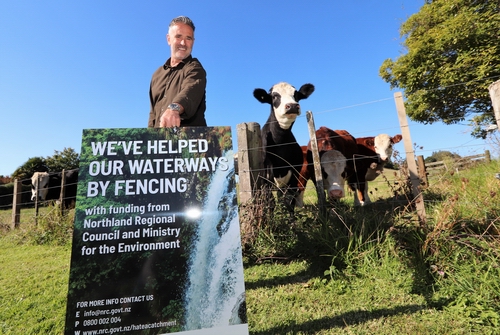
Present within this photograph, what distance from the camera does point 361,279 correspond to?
2.76m

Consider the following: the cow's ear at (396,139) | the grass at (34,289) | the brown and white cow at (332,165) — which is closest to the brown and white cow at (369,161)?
the cow's ear at (396,139)

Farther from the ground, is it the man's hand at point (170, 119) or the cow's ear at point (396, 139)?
the cow's ear at point (396, 139)

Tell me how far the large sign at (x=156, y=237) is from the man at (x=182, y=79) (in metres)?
0.64

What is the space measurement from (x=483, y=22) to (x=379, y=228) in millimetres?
11794

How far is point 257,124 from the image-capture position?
429 centimetres

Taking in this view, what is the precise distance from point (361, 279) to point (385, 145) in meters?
4.26

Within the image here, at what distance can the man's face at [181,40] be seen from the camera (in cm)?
253

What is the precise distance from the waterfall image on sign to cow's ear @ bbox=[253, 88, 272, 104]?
3493 mm

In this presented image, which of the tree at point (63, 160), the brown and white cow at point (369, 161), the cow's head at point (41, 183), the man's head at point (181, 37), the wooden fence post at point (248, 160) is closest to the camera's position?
the man's head at point (181, 37)

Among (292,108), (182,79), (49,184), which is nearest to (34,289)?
(182,79)

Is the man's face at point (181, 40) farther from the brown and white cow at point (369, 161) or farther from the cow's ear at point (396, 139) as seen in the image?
the cow's ear at point (396, 139)

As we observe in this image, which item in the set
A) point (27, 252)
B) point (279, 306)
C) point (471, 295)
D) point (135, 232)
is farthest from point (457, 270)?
point (27, 252)

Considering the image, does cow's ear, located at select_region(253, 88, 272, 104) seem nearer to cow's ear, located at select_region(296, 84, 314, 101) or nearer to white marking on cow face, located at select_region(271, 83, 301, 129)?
white marking on cow face, located at select_region(271, 83, 301, 129)

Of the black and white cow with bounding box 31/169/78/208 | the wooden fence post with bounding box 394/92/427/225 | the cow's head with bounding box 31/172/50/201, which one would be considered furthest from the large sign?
the cow's head with bounding box 31/172/50/201
